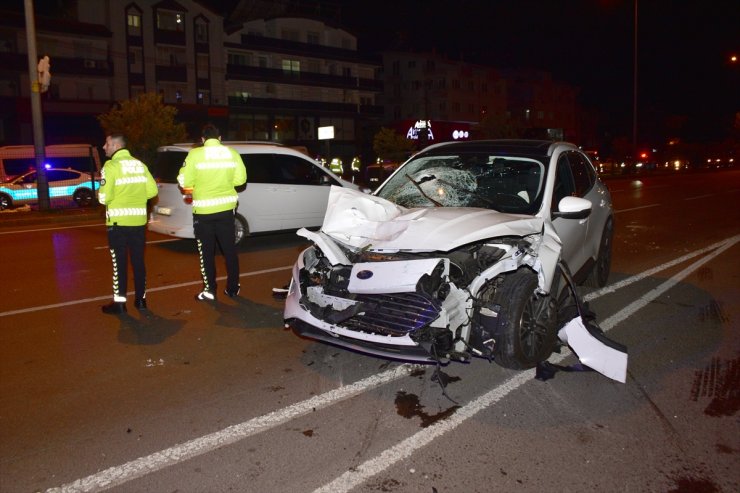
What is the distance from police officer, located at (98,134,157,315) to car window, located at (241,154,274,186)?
417 centimetres

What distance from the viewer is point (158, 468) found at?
348 centimetres

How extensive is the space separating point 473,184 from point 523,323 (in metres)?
1.86

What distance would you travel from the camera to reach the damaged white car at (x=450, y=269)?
14.2 ft

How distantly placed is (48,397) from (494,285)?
3281mm

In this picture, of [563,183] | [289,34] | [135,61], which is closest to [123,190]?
[563,183]

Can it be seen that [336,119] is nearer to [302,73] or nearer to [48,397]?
[302,73]

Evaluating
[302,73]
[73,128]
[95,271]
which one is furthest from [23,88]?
[95,271]

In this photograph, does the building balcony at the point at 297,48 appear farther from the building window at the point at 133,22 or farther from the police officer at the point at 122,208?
the police officer at the point at 122,208

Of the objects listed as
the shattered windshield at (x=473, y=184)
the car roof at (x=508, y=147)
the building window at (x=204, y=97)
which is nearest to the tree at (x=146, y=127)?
the car roof at (x=508, y=147)

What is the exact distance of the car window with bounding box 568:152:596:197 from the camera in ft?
22.1

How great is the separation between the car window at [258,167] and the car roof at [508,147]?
480 centimetres

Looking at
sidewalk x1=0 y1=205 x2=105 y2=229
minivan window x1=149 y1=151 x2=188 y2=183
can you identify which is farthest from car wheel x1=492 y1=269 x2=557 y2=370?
sidewalk x1=0 y1=205 x2=105 y2=229

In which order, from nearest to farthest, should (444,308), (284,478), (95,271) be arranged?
(284,478) → (444,308) → (95,271)

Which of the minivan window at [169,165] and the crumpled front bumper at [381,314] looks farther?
the minivan window at [169,165]
